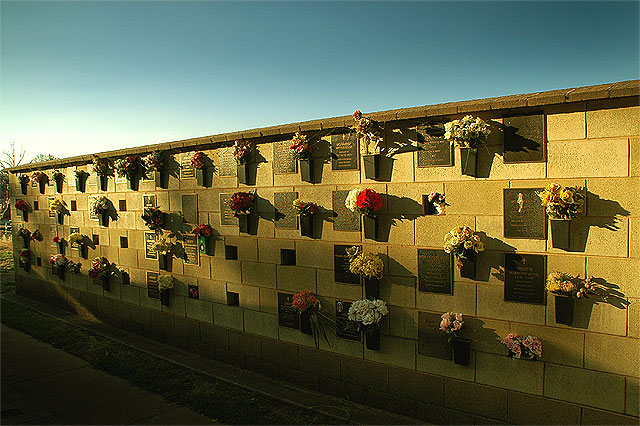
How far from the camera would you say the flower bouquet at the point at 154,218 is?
10.5 metres

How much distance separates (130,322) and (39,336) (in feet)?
7.70

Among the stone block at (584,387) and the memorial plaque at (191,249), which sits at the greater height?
the memorial plaque at (191,249)

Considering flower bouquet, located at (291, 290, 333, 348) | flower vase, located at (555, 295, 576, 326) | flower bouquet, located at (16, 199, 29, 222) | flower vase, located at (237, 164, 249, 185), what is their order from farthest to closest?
flower bouquet, located at (16, 199, 29, 222) → flower vase, located at (237, 164, 249, 185) → flower bouquet, located at (291, 290, 333, 348) → flower vase, located at (555, 295, 576, 326)

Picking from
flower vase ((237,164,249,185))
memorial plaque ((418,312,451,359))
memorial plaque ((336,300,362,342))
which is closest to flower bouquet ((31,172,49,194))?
flower vase ((237,164,249,185))

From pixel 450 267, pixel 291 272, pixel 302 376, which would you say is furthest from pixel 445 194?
pixel 302 376

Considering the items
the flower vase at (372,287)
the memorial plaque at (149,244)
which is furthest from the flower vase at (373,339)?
the memorial plaque at (149,244)

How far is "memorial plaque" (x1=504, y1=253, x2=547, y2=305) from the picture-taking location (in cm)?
571

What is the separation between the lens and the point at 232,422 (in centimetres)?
656

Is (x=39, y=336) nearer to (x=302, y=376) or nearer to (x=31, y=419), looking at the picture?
(x=31, y=419)

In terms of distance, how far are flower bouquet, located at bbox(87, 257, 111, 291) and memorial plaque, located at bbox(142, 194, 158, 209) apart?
2692mm

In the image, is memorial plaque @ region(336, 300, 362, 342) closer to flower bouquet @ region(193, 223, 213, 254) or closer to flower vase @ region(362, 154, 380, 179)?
flower vase @ region(362, 154, 380, 179)

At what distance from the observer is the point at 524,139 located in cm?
573

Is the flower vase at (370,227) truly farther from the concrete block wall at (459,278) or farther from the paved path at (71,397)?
the paved path at (71,397)

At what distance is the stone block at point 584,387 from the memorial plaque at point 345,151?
14.3ft
